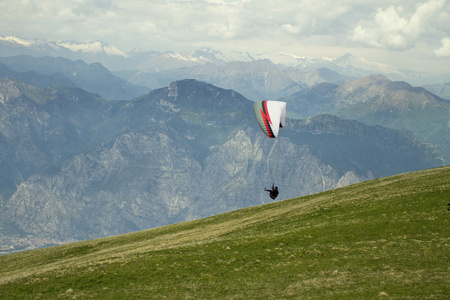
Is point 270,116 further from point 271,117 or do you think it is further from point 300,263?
point 300,263

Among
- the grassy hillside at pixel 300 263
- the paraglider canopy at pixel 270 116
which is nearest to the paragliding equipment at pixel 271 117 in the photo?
the paraglider canopy at pixel 270 116

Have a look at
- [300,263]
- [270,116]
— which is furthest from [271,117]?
[300,263]

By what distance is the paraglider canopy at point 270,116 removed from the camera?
221 feet

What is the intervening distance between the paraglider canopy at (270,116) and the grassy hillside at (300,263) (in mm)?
15914

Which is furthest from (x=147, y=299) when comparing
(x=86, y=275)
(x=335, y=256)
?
(x=335, y=256)

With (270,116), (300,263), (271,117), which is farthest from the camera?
(270,116)

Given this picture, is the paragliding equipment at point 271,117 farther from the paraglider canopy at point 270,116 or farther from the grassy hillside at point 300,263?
the grassy hillside at point 300,263

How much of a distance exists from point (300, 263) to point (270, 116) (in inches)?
1380

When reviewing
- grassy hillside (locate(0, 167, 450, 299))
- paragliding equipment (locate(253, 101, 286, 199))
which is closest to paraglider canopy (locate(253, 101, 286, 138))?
paragliding equipment (locate(253, 101, 286, 199))

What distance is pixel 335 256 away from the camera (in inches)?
1571

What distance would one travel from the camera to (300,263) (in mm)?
39438

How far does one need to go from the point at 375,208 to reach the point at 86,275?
38.6 meters

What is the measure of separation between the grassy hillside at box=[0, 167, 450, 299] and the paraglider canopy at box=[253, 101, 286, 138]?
1591 centimetres

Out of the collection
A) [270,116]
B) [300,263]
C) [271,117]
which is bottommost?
[300,263]
